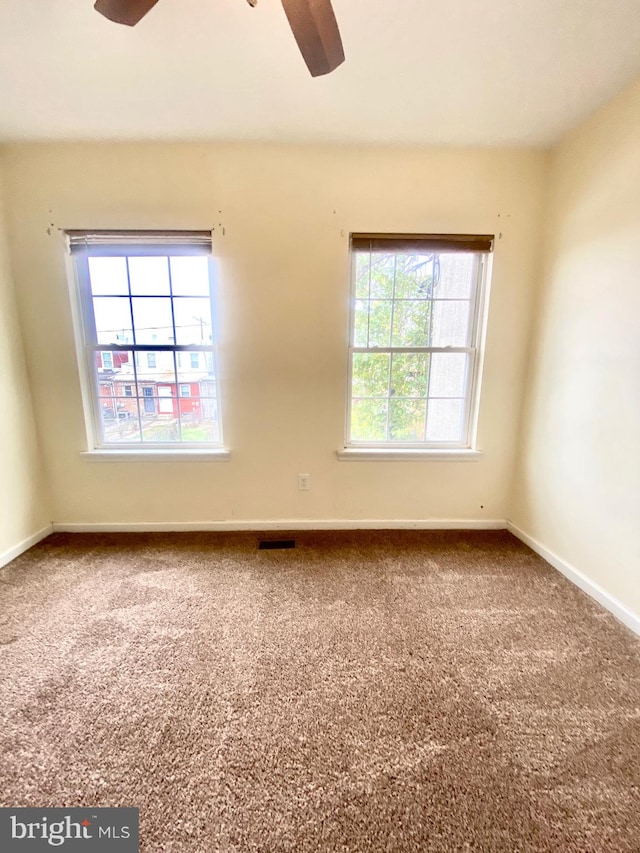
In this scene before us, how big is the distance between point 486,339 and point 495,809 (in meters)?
2.22

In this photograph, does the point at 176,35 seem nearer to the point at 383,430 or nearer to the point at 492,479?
the point at 383,430

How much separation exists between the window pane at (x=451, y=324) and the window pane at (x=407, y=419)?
444mm

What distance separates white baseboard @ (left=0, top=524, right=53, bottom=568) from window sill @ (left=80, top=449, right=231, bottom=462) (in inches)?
23.1

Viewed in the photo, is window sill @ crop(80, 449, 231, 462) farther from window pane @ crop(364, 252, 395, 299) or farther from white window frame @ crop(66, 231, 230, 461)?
window pane @ crop(364, 252, 395, 299)

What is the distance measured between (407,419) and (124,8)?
225 cm

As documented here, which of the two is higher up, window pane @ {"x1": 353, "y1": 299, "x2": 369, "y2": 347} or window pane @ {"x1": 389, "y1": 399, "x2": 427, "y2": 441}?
window pane @ {"x1": 353, "y1": 299, "x2": 369, "y2": 347}

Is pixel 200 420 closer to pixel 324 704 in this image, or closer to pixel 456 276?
pixel 324 704


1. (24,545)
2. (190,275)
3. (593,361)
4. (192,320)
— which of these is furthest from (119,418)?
(593,361)

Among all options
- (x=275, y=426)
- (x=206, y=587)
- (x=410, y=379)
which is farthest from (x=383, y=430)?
(x=206, y=587)

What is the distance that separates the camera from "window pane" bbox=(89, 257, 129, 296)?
2.25 m

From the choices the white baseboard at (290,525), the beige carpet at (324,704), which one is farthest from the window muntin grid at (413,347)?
the beige carpet at (324,704)

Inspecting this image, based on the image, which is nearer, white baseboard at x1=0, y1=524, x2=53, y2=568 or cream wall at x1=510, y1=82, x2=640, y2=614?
cream wall at x1=510, y1=82, x2=640, y2=614

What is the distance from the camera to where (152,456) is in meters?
2.39

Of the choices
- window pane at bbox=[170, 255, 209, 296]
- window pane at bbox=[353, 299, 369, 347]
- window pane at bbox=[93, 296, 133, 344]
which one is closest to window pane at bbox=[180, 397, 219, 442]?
window pane at bbox=[93, 296, 133, 344]
